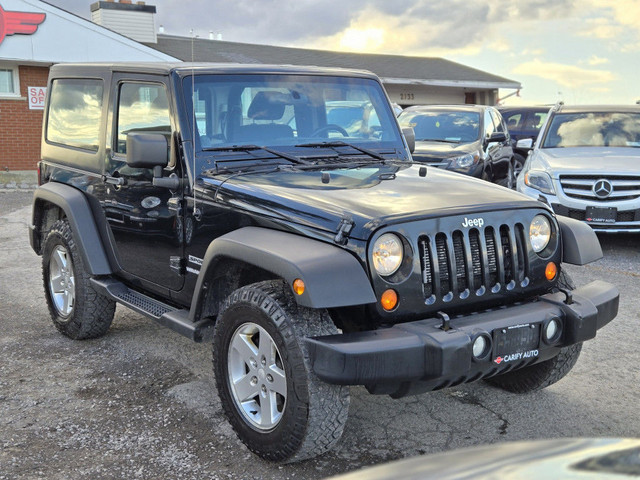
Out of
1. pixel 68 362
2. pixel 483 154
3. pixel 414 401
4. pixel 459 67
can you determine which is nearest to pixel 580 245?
pixel 414 401

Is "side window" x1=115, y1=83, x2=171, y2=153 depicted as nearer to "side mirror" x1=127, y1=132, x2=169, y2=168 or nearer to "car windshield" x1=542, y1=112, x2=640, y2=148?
"side mirror" x1=127, y1=132, x2=169, y2=168

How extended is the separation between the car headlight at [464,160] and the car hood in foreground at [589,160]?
1368 mm

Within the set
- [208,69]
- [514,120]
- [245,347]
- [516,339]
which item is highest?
[208,69]

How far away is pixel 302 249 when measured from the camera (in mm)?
3434

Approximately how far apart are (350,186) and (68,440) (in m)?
1.97

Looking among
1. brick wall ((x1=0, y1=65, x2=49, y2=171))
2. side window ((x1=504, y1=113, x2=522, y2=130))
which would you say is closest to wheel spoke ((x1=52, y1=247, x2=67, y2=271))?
side window ((x1=504, y1=113, x2=522, y2=130))

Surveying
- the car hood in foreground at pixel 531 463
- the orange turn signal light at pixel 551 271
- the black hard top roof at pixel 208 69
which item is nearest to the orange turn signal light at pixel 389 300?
the orange turn signal light at pixel 551 271

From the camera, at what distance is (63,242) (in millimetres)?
5461

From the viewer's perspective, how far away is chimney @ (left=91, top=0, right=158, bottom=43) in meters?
23.7

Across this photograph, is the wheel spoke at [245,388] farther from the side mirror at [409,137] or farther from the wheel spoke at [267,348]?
the side mirror at [409,137]

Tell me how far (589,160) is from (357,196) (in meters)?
6.25

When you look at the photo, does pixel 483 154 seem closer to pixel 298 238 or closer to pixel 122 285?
pixel 122 285

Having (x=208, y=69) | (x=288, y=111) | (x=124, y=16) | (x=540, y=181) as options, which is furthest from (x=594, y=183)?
(x=124, y=16)

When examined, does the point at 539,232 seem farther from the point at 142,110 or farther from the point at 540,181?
the point at 540,181
